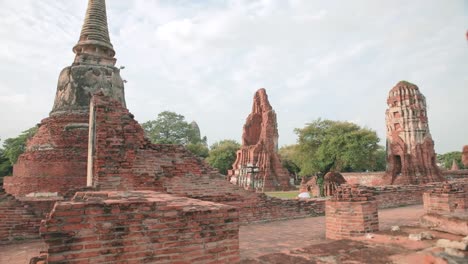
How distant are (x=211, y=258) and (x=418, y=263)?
84.0 inches

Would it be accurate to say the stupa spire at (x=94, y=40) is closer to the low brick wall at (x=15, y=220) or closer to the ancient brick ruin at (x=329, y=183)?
the low brick wall at (x=15, y=220)

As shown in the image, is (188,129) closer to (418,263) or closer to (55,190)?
(55,190)

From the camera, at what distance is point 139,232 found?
9.48ft

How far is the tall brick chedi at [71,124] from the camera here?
34.0ft

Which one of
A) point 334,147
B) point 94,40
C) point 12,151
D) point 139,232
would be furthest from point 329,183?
point 12,151

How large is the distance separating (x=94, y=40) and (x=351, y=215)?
40.7ft

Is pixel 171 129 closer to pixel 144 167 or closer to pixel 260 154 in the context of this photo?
pixel 260 154

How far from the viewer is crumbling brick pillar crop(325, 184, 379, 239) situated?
17.0ft

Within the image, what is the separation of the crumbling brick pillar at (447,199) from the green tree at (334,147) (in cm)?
1489

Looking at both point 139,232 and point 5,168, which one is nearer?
point 139,232

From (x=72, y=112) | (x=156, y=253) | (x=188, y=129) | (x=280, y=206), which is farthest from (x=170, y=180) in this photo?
(x=188, y=129)

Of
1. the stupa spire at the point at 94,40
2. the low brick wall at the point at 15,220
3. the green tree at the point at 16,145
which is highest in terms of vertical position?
the stupa spire at the point at 94,40

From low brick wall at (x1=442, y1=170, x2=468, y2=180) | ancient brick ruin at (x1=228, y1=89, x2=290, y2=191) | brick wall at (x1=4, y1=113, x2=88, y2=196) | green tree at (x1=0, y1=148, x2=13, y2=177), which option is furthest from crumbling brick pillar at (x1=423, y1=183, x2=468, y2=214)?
green tree at (x1=0, y1=148, x2=13, y2=177)

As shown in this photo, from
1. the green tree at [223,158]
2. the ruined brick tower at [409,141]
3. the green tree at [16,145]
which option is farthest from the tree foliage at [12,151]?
the ruined brick tower at [409,141]
